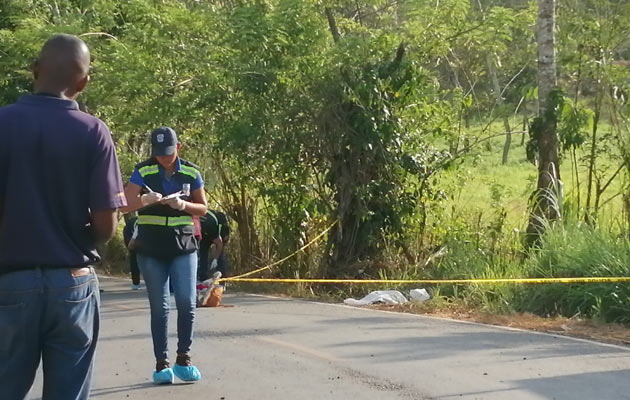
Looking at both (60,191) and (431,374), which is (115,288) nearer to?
(431,374)

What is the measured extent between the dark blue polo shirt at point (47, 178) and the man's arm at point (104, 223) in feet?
0.09

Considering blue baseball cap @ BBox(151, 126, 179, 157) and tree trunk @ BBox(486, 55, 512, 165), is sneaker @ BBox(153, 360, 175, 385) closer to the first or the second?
blue baseball cap @ BBox(151, 126, 179, 157)

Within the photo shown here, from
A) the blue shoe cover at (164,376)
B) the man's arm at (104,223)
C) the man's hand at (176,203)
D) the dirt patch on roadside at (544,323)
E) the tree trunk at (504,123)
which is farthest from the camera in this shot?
the tree trunk at (504,123)

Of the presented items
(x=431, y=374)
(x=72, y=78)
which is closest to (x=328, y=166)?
(x=431, y=374)

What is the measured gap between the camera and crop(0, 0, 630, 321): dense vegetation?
14414 millimetres

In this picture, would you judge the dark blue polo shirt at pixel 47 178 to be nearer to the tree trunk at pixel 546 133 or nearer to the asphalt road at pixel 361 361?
the asphalt road at pixel 361 361

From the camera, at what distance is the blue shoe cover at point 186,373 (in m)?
7.86

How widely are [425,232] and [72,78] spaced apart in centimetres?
1158

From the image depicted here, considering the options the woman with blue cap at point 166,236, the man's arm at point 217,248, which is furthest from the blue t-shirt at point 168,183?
the man's arm at point 217,248

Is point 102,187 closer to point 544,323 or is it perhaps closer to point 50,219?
point 50,219

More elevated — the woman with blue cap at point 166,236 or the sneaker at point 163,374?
the woman with blue cap at point 166,236

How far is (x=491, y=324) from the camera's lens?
1092 cm

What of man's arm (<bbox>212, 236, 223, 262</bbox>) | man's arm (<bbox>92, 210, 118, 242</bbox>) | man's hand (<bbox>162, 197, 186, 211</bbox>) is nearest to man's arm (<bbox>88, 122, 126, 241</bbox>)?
man's arm (<bbox>92, 210, 118, 242</bbox>)

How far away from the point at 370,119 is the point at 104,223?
10.6 meters
